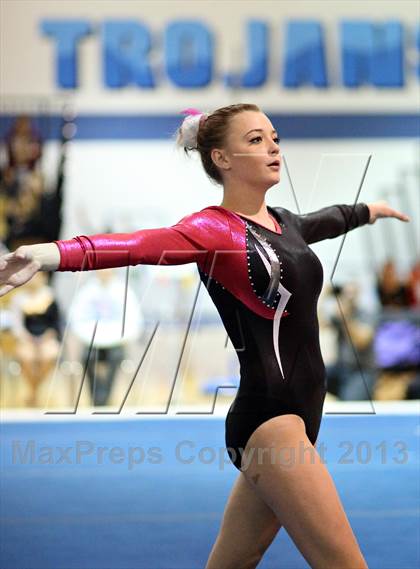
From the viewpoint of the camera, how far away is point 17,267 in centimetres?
219

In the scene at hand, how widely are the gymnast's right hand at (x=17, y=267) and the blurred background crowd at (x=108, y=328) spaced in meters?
4.21

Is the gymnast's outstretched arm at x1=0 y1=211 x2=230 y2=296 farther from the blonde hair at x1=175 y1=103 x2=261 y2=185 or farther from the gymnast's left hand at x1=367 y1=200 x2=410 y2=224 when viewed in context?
the gymnast's left hand at x1=367 y1=200 x2=410 y2=224

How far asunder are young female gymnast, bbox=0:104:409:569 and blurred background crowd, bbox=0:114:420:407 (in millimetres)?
4037

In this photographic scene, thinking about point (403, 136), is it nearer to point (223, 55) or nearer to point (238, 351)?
point (223, 55)

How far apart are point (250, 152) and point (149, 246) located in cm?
42

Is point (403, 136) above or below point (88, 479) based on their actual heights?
above

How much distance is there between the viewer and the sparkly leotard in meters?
2.36

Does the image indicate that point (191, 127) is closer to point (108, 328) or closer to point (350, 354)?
point (108, 328)

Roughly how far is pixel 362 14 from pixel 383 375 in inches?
154

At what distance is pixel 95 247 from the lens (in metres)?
2.29

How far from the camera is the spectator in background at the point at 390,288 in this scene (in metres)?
8.44

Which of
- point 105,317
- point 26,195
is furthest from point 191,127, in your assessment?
point 26,195

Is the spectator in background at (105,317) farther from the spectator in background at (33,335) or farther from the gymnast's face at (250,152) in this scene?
the gymnast's face at (250,152)

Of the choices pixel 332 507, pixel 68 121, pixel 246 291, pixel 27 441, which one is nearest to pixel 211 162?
pixel 246 291
